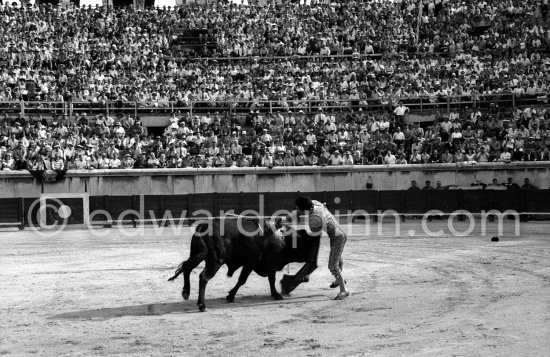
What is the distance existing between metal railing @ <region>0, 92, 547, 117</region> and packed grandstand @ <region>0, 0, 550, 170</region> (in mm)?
50

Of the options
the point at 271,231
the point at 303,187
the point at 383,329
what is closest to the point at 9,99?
the point at 303,187

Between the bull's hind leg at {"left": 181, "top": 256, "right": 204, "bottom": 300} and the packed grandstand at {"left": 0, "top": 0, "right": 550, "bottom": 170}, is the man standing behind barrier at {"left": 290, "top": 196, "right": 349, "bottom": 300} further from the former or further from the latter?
the packed grandstand at {"left": 0, "top": 0, "right": 550, "bottom": 170}

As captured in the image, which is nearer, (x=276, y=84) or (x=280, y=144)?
(x=280, y=144)

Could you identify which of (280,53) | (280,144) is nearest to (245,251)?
(280,144)

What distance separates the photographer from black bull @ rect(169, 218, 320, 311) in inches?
542

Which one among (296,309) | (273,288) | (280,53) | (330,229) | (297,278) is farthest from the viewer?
(280,53)

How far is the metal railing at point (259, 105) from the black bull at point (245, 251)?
59.9 ft

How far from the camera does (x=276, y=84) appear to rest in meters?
34.0

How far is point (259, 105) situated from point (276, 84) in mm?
1179

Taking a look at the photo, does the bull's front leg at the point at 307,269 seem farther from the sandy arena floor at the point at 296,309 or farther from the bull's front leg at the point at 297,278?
the sandy arena floor at the point at 296,309

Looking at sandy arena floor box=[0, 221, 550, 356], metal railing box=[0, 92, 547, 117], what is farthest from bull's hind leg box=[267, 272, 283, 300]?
metal railing box=[0, 92, 547, 117]

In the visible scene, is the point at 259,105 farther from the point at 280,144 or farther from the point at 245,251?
the point at 245,251

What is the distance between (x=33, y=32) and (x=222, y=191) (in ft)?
31.8

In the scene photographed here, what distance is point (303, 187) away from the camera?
31.2 metres
